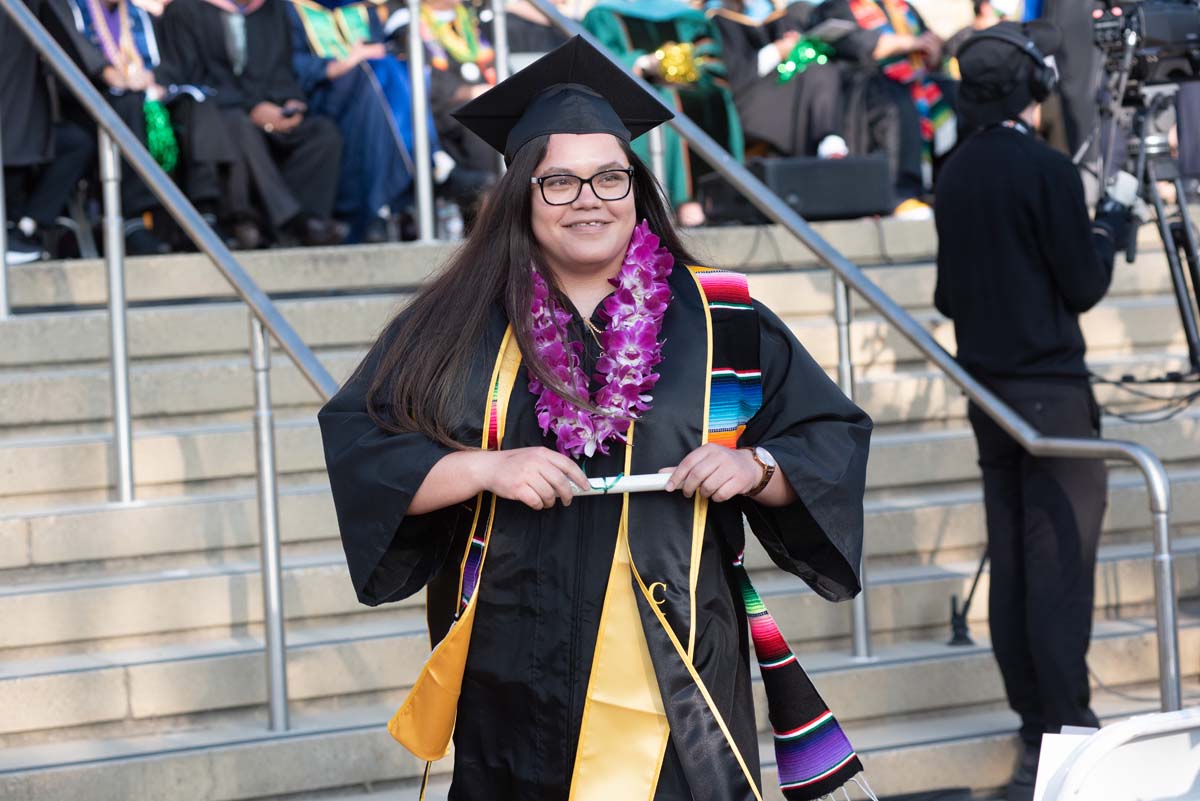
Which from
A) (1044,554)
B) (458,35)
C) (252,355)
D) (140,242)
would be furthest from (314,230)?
(1044,554)

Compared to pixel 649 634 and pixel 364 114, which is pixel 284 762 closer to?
pixel 649 634

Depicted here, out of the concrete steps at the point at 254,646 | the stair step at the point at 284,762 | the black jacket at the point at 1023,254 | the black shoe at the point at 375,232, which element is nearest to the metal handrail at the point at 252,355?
the stair step at the point at 284,762

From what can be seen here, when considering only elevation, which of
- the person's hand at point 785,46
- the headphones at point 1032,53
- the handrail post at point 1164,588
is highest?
the person's hand at point 785,46

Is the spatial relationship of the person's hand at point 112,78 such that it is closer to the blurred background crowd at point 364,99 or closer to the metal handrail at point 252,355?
the blurred background crowd at point 364,99

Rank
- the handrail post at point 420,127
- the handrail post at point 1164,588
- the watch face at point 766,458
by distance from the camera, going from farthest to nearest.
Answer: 1. the handrail post at point 420,127
2. the handrail post at point 1164,588
3. the watch face at point 766,458

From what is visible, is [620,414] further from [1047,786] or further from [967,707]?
[967,707]

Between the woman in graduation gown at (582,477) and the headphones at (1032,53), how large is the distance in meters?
2.05

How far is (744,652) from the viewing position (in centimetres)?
262

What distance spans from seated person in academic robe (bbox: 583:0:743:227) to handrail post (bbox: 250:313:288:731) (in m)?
4.10

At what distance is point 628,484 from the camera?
2.40m

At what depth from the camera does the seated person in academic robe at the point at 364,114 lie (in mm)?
7527

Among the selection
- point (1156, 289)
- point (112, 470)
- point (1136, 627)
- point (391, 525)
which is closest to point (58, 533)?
point (112, 470)

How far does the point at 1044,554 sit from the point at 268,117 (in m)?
4.40

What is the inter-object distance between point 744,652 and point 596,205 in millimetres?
744
